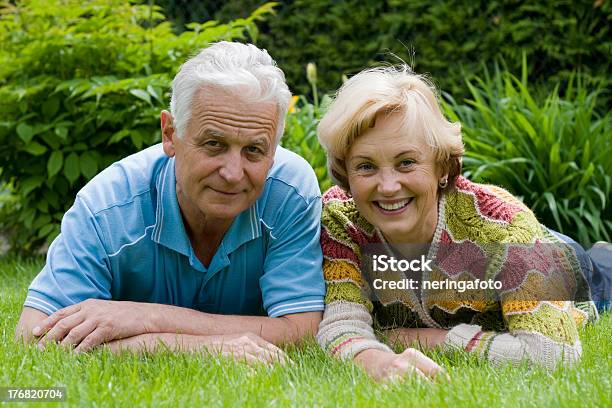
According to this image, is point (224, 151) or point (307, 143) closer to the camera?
point (224, 151)

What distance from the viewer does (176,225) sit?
3146mm

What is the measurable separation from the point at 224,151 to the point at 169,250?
1.52 ft

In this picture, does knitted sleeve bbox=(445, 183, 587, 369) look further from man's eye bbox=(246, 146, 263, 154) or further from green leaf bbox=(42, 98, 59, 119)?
green leaf bbox=(42, 98, 59, 119)

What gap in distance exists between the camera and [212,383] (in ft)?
7.96

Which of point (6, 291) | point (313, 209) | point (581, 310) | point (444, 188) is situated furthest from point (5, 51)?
point (581, 310)

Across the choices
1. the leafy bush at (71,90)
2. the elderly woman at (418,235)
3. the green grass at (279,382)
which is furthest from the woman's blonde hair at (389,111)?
the leafy bush at (71,90)

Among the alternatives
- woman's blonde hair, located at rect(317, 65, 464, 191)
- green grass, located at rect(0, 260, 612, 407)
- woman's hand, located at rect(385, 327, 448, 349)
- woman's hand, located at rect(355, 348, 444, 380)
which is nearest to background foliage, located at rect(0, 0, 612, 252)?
woman's blonde hair, located at rect(317, 65, 464, 191)

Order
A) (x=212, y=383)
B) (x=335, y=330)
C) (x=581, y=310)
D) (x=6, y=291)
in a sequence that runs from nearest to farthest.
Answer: (x=212, y=383) < (x=335, y=330) < (x=581, y=310) < (x=6, y=291)

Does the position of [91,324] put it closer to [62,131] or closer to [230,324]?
[230,324]

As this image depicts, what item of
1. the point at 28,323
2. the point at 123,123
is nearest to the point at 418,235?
the point at 28,323

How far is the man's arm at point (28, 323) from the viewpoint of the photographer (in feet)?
9.52

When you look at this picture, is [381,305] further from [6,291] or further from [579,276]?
[6,291]

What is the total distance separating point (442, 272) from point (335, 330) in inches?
18.3

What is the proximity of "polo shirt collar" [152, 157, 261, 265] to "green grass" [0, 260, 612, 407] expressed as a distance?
480 millimetres
